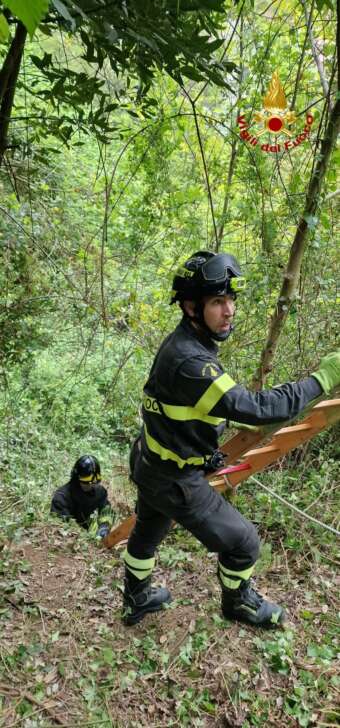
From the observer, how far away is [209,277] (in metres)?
2.46

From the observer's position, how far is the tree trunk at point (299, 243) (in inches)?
115

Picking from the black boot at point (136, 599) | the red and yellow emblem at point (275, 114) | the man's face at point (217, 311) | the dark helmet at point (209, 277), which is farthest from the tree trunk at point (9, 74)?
the black boot at point (136, 599)

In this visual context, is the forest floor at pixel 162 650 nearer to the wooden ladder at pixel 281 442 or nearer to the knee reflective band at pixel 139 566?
the knee reflective band at pixel 139 566

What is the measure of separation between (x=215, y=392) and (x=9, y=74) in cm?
154

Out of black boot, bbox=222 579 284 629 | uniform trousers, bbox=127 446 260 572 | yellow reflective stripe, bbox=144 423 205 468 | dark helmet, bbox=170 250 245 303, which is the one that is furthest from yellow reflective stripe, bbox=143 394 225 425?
black boot, bbox=222 579 284 629

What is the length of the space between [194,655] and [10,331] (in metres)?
3.63

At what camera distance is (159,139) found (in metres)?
4.38

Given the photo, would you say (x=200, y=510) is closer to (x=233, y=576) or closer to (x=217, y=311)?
(x=233, y=576)

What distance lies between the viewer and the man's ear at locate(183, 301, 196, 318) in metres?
2.61

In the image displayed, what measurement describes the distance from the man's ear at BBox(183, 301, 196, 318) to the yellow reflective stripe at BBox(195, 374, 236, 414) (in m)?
0.44

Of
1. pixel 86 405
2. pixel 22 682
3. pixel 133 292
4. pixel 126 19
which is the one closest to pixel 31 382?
pixel 86 405

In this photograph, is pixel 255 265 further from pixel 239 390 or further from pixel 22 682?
pixel 22 682

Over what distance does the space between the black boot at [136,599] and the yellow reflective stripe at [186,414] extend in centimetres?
133

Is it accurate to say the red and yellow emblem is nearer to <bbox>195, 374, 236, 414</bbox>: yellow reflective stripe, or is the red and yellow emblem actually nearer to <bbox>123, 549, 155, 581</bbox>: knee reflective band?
<bbox>195, 374, 236, 414</bbox>: yellow reflective stripe
